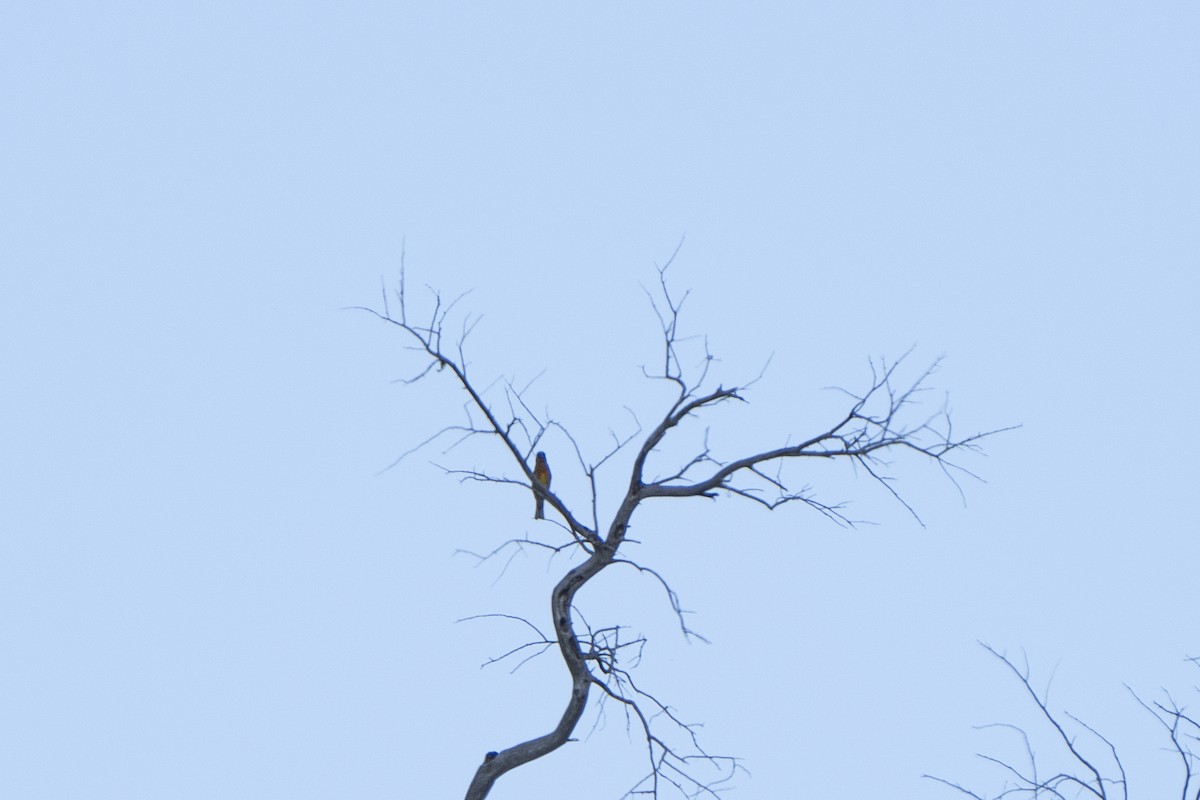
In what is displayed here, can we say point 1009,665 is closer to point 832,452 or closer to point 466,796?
point 832,452

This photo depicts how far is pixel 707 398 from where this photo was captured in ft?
19.6

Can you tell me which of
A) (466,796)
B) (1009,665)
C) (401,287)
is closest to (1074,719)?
(1009,665)

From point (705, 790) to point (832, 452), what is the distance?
147 centimetres

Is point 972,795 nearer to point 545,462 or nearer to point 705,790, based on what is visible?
point 705,790

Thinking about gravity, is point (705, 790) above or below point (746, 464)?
below

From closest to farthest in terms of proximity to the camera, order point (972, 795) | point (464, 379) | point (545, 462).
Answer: point (972, 795)
point (464, 379)
point (545, 462)

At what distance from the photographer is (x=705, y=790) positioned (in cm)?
598

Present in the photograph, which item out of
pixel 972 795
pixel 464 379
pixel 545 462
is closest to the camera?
pixel 972 795

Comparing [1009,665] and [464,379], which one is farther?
[464,379]

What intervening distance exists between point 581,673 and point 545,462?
4.81 m

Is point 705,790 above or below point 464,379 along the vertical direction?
below

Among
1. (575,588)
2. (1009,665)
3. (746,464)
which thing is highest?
(746,464)

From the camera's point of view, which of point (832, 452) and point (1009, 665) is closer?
point (1009, 665)

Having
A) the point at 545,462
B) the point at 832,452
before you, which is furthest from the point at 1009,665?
the point at 545,462
